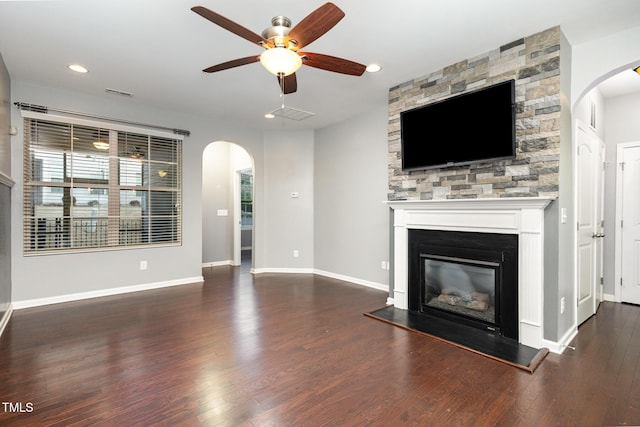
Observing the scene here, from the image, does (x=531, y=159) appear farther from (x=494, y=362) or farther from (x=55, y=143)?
(x=55, y=143)

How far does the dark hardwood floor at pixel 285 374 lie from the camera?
191cm

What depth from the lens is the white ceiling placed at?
2434 millimetres

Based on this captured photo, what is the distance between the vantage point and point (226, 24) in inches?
76.3

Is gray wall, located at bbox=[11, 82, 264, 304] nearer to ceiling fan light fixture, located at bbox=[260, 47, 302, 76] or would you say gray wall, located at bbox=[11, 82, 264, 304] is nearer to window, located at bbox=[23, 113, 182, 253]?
window, located at bbox=[23, 113, 182, 253]

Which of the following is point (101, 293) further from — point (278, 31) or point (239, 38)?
point (278, 31)

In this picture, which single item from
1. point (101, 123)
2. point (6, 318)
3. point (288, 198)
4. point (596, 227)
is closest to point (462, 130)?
point (596, 227)

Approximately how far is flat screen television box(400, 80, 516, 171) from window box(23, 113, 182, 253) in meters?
3.72

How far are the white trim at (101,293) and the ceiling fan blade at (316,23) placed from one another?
14.1 ft

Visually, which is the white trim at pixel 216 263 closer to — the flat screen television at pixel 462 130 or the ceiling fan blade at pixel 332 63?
the flat screen television at pixel 462 130

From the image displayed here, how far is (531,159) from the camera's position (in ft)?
9.24

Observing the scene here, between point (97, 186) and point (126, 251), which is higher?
point (97, 186)

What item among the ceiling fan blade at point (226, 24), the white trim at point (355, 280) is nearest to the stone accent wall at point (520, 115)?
the white trim at point (355, 280)

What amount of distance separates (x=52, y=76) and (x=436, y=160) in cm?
455

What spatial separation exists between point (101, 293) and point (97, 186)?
1504mm
